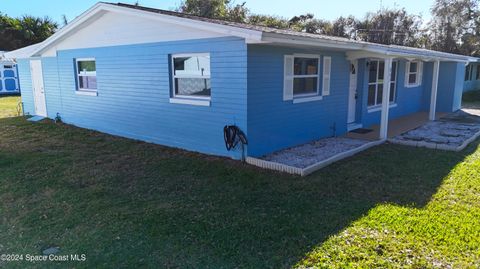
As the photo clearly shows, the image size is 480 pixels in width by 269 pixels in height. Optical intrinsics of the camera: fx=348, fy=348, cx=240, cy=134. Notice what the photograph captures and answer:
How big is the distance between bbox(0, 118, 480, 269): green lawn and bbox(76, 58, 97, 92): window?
143 inches

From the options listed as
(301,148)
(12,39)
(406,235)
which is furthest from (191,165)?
(12,39)

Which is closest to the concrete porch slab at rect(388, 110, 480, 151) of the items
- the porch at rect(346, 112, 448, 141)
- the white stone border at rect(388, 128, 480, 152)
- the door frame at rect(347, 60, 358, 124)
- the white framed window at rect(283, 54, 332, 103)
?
the white stone border at rect(388, 128, 480, 152)

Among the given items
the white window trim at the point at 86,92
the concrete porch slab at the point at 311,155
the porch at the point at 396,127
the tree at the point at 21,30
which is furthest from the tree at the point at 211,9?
the concrete porch slab at the point at 311,155

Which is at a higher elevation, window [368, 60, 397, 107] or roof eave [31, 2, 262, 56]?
roof eave [31, 2, 262, 56]

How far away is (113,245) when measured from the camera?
3.95 m

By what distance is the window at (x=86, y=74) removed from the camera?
1057 centimetres

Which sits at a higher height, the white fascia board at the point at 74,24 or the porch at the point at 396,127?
the white fascia board at the point at 74,24

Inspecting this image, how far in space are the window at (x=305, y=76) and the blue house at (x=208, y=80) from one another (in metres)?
0.02

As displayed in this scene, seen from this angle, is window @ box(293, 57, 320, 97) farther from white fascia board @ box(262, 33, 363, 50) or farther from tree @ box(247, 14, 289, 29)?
tree @ box(247, 14, 289, 29)

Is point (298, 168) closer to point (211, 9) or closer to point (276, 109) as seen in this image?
point (276, 109)

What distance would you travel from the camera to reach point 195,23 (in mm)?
7047

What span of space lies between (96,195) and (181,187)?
1321mm

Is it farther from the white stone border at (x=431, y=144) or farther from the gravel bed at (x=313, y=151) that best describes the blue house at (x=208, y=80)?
the white stone border at (x=431, y=144)

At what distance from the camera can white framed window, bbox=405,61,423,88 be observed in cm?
1291
